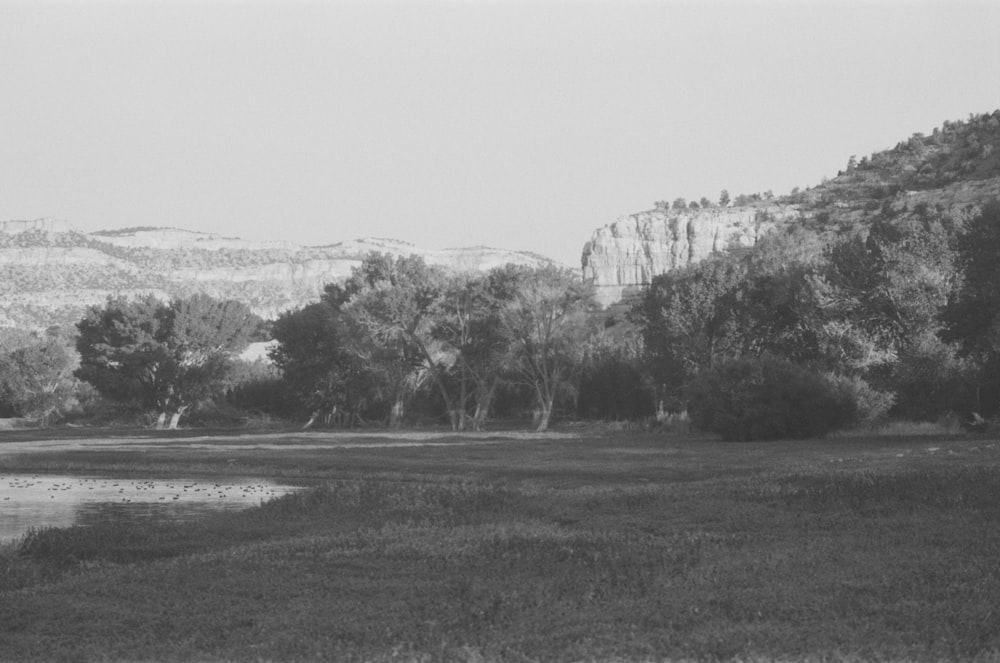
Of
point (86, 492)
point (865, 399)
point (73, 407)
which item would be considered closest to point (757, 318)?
point (865, 399)

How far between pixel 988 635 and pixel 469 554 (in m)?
7.67

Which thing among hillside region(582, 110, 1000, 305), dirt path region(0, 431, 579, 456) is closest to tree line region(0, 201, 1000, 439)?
dirt path region(0, 431, 579, 456)

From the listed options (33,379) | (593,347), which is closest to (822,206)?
(593,347)

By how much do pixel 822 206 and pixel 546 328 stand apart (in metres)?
92.1

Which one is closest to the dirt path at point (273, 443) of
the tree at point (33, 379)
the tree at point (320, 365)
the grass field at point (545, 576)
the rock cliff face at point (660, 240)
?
the tree at point (320, 365)

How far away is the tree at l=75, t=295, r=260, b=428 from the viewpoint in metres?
92.7

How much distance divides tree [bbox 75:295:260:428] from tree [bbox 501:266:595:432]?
1214 inches

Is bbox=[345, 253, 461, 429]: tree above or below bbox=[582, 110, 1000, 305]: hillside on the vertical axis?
Answer: below

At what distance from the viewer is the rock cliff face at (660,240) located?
168m

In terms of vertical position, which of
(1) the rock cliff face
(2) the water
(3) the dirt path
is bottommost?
(2) the water

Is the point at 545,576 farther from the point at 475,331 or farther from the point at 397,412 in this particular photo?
the point at 397,412

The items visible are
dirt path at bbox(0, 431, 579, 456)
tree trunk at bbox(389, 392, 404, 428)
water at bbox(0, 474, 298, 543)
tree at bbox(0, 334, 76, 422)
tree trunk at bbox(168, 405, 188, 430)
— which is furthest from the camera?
tree at bbox(0, 334, 76, 422)

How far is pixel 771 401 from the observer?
171 feet

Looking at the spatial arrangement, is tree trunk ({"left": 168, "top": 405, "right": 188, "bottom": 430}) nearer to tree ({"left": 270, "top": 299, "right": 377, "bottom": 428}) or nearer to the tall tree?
tree ({"left": 270, "top": 299, "right": 377, "bottom": 428})
